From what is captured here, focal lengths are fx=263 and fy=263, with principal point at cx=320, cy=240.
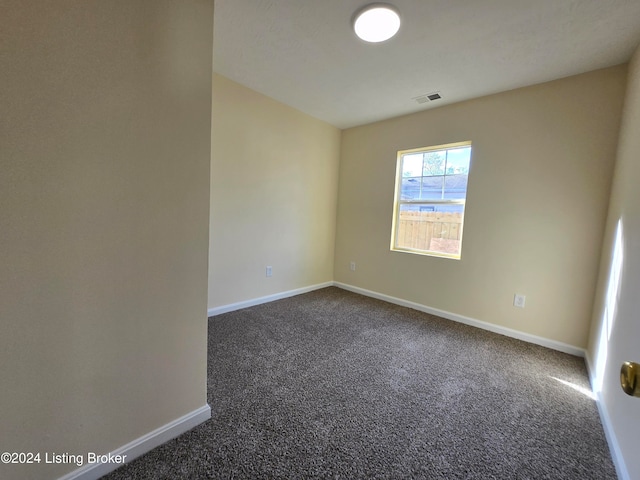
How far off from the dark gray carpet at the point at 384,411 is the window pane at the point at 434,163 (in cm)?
184

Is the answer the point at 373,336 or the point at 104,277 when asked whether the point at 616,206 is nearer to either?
the point at 373,336

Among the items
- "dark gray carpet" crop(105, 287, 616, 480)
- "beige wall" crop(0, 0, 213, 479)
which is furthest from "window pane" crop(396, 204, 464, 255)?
"beige wall" crop(0, 0, 213, 479)

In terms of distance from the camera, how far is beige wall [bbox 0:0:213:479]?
0.86 meters

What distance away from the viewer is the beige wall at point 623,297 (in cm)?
121

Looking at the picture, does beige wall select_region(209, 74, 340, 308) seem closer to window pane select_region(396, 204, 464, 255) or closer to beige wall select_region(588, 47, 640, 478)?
window pane select_region(396, 204, 464, 255)

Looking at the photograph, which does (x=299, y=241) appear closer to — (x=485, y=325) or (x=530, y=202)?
(x=485, y=325)

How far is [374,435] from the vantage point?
1371 millimetres

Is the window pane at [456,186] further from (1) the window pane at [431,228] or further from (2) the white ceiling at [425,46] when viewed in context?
(2) the white ceiling at [425,46]

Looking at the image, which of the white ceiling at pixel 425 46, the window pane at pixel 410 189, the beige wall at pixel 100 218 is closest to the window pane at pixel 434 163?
the window pane at pixel 410 189

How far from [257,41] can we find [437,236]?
2.65 m

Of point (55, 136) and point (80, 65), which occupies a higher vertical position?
point (80, 65)

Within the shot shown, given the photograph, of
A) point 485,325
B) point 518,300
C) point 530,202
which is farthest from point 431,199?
point 485,325

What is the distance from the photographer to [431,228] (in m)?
3.22

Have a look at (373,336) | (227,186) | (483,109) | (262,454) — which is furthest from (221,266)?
(483,109)
